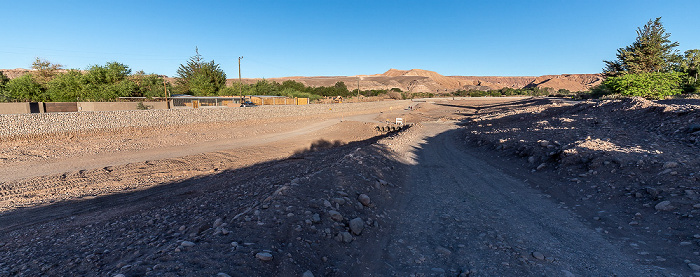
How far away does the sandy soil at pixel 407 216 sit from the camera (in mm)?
4336

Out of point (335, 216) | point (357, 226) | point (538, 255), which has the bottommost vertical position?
point (538, 255)

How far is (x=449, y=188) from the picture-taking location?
8594mm

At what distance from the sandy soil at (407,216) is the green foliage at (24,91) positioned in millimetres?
43856

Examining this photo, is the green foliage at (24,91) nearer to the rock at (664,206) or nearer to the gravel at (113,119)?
the gravel at (113,119)

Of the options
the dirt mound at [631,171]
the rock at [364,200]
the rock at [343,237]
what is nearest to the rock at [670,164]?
the dirt mound at [631,171]

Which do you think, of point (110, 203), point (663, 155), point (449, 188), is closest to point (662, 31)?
point (663, 155)

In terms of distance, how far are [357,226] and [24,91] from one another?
60.0m

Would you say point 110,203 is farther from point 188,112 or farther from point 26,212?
point 188,112

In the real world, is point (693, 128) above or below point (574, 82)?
below

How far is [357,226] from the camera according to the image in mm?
5371

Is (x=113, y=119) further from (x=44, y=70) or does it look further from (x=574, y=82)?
(x=574, y=82)

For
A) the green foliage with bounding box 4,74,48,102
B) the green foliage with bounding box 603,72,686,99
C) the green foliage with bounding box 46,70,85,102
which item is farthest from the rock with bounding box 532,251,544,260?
A: the green foliage with bounding box 4,74,48,102

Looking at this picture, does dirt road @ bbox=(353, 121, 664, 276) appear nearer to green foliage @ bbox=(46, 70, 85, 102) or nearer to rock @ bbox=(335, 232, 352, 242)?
rock @ bbox=(335, 232, 352, 242)

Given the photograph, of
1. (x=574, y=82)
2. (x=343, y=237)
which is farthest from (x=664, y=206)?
(x=574, y=82)
